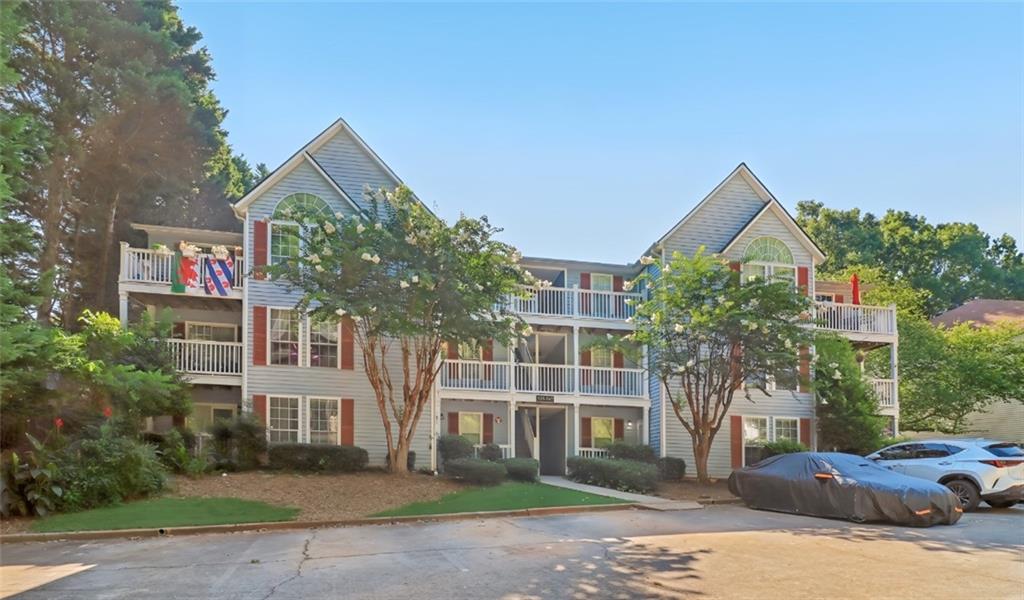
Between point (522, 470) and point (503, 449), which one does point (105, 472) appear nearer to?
point (522, 470)

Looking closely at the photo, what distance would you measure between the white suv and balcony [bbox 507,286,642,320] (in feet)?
32.8

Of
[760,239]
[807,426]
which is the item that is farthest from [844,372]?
[760,239]

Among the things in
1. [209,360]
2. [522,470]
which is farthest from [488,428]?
[209,360]

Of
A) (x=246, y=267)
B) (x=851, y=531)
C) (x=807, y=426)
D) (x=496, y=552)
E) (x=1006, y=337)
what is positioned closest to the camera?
(x=496, y=552)

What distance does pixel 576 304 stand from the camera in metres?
25.2

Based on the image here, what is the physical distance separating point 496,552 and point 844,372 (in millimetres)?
17445

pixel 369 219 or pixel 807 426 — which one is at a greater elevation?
pixel 369 219

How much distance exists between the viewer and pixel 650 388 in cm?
2588

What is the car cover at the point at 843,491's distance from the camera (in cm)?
1325

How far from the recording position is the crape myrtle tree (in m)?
18.1

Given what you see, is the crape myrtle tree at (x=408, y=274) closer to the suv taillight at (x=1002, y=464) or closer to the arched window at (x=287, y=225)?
the arched window at (x=287, y=225)

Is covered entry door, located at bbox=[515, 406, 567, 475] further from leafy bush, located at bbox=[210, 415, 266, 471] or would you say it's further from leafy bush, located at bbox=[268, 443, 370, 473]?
leafy bush, located at bbox=[210, 415, 266, 471]

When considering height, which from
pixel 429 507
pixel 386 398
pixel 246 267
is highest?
pixel 246 267

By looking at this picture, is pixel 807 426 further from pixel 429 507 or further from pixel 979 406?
pixel 429 507
